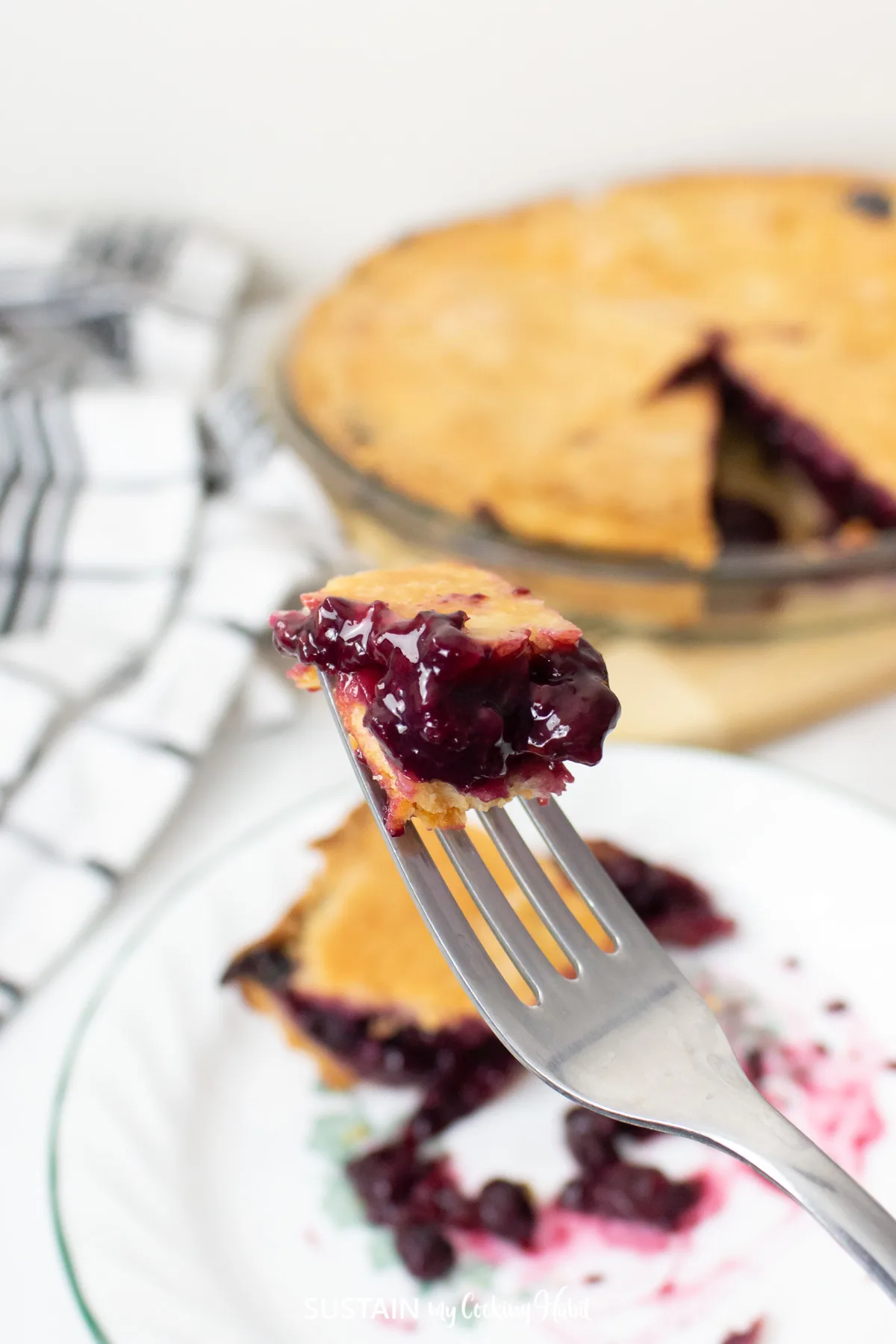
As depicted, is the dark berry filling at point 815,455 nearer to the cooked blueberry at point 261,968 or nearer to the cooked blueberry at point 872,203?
the cooked blueberry at point 872,203

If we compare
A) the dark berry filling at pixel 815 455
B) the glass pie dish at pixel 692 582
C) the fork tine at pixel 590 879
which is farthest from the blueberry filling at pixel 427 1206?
the dark berry filling at pixel 815 455

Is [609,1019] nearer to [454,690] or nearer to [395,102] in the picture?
[454,690]

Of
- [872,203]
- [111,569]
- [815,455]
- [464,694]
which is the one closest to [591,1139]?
[464,694]

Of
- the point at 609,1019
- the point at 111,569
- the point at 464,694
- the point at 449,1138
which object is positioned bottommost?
the point at 449,1138

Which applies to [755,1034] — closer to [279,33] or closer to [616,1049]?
[616,1049]

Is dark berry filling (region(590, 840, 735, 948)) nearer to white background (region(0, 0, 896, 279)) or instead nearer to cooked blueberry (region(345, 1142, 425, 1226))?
cooked blueberry (region(345, 1142, 425, 1226))

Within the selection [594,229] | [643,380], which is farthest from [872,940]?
[594,229]
